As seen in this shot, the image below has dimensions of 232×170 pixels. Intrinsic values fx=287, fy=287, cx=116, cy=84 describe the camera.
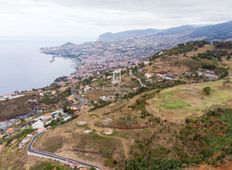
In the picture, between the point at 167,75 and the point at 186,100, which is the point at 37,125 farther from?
the point at 167,75

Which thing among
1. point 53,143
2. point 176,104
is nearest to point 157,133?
point 176,104

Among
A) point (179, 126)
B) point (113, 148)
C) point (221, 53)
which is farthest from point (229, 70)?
point (113, 148)

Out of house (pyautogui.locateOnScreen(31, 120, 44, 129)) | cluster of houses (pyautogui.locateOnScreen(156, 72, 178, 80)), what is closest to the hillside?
house (pyautogui.locateOnScreen(31, 120, 44, 129))

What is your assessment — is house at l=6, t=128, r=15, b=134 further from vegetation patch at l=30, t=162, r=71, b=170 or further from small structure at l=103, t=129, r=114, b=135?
small structure at l=103, t=129, r=114, b=135

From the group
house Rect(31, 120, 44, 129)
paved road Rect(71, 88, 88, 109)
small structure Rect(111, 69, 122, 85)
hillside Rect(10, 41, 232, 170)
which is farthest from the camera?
small structure Rect(111, 69, 122, 85)

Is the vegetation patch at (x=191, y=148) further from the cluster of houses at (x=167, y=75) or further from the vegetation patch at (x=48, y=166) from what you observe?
the cluster of houses at (x=167, y=75)

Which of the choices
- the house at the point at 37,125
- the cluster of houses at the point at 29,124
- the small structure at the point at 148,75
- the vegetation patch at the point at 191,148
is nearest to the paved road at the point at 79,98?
the cluster of houses at the point at 29,124

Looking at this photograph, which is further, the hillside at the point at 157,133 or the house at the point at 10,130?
the house at the point at 10,130

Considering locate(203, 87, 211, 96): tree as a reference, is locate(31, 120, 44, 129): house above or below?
below

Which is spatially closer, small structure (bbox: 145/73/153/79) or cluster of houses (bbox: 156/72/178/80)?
cluster of houses (bbox: 156/72/178/80)

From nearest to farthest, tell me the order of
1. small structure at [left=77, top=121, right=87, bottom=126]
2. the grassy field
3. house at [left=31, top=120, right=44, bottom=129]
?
1. the grassy field
2. small structure at [left=77, top=121, right=87, bottom=126]
3. house at [left=31, top=120, right=44, bottom=129]
